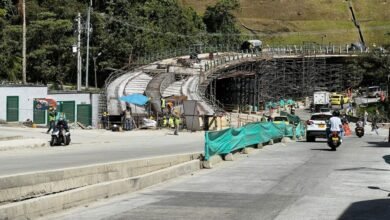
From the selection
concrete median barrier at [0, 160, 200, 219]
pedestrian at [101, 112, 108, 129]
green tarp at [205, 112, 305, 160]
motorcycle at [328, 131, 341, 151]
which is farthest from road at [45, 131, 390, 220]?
pedestrian at [101, 112, 108, 129]

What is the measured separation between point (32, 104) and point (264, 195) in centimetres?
3362

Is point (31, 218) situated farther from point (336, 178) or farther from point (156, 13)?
point (156, 13)

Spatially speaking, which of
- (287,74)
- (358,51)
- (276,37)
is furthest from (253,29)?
(287,74)

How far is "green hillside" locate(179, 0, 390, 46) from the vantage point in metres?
176

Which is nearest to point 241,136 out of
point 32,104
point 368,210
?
point 368,210

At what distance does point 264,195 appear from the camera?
14.2m

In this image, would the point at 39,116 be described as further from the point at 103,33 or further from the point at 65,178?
the point at 103,33

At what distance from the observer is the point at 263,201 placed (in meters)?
13.2

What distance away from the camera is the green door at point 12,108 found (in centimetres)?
4338

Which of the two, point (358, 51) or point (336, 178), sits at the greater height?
point (358, 51)

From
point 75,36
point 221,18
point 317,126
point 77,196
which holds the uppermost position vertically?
point 221,18

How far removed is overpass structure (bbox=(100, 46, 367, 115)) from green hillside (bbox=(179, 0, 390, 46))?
145 feet

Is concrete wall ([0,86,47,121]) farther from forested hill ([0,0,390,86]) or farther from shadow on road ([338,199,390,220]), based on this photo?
shadow on road ([338,199,390,220])

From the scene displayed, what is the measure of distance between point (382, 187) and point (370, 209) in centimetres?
364
